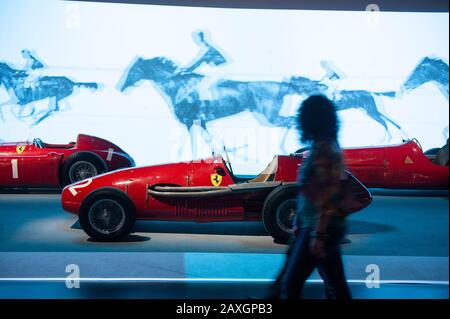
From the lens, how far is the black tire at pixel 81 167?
5094 millimetres

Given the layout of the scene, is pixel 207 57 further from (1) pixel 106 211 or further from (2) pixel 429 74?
(2) pixel 429 74

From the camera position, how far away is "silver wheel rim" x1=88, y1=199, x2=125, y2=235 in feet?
13.3

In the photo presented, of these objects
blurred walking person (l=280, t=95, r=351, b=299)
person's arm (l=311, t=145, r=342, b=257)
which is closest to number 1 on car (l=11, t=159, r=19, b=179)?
blurred walking person (l=280, t=95, r=351, b=299)

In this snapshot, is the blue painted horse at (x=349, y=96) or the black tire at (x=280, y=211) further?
the blue painted horse at (x=349, y=96)

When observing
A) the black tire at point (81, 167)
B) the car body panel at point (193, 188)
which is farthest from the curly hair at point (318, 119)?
the black tire at point (81, 167)

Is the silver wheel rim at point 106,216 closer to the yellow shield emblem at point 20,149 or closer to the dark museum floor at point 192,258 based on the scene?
the dark museum floor at point 192,258

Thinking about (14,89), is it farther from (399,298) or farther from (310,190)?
(399,298)

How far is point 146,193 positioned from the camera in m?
4.16

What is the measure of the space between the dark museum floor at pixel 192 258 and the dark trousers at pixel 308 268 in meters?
0.86

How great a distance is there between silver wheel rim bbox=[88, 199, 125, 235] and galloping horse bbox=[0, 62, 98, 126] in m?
0.96

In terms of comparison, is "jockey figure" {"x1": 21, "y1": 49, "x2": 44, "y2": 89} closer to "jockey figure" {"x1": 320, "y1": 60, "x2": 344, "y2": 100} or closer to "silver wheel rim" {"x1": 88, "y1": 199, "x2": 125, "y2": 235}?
"silver wheel rim" {"x1": 88, "y1": 199, "x2": 125, "y2": 235}

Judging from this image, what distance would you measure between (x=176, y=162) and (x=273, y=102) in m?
1.06
